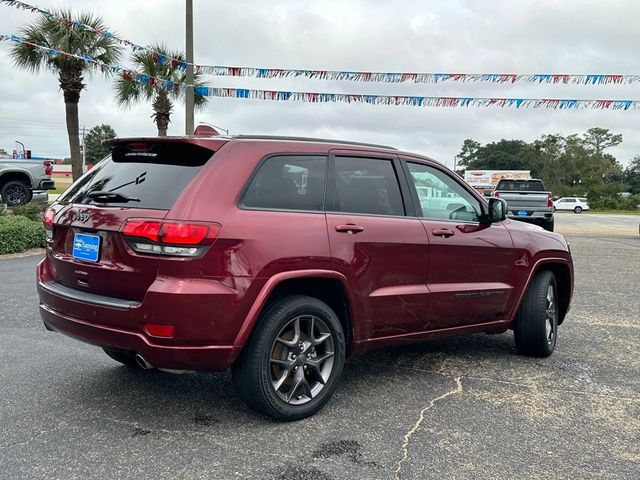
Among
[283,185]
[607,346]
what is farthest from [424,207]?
[607,346]

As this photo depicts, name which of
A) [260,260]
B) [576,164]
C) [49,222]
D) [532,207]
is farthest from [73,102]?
[576,164]

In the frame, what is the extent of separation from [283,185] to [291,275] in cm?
58

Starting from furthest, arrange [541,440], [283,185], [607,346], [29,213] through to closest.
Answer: [29,213], [607,346], [283,185], [541,440]

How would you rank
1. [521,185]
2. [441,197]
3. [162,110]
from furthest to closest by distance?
[162,110] → [521,185] → [441,197]

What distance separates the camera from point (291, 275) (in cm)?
339

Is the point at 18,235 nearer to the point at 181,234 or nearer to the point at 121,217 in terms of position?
the point at 121,217

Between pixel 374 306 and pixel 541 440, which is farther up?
pixel 374 306

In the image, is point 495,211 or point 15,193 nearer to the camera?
point 495,211

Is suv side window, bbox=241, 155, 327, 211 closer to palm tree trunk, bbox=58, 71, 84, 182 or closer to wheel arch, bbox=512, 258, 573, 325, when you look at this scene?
wheel arch, bbox=512, 258, 573, 325

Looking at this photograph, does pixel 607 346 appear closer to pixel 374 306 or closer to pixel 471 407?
pixel 471 407

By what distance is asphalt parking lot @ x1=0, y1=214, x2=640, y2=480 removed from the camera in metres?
3.00

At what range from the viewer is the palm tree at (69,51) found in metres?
17.9

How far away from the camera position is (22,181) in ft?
50.4

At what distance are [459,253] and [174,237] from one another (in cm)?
223
